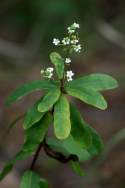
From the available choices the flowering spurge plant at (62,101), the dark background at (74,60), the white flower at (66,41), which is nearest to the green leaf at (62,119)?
the flowering spurge plant at (62,101)

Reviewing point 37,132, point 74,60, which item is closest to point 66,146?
point 37,132

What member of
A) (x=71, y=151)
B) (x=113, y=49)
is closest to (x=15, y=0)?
(x=113, y=49)

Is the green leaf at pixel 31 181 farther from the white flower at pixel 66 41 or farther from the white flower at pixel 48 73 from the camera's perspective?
the white flower at pixel 66 41

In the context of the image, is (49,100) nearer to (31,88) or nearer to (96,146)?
(31,88)

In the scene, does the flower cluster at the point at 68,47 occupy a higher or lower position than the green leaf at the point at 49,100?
higher

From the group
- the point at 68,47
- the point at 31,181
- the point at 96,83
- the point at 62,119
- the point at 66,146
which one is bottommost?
the point at 31,181

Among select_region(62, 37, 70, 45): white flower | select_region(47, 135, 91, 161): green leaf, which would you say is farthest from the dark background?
select_region(62, 37, 70, 45): white flower
